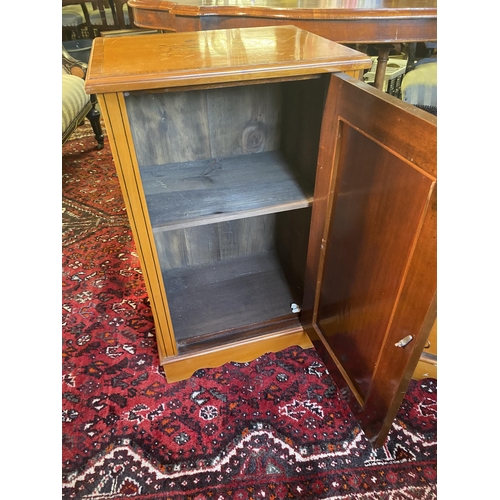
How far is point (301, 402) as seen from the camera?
108cm

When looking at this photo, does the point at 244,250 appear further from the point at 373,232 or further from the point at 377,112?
the point at 377,112

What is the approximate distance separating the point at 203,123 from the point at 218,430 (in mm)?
835

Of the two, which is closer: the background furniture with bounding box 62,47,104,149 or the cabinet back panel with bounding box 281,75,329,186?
the cabinet back panel with bounding box 281,75,329,186

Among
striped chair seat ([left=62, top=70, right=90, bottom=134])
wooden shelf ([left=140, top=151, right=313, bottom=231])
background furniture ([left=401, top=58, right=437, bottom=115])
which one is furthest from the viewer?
striped chair seat ([left=62, top=70, right=90, bottom=134])

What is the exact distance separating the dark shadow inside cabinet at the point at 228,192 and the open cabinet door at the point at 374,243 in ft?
0.38

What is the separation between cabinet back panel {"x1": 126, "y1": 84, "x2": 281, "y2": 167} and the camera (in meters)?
1.01

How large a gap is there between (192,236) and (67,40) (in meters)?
3.23

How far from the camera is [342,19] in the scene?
1.19 metres

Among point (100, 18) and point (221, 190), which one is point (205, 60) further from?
point (100, 18)

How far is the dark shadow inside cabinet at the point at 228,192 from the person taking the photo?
3.10 ft

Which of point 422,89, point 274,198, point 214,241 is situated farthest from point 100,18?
point 274,198

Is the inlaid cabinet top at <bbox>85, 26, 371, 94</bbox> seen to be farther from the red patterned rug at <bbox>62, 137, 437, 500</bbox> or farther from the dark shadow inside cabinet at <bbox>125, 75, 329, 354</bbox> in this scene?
the red patterned rug at <bbox>62, 137, 437, 500</bbox>

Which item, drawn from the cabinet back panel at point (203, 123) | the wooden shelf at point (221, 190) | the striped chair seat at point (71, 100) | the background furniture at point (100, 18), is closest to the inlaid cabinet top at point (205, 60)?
A: the cabinet back panel at point (203, 123)

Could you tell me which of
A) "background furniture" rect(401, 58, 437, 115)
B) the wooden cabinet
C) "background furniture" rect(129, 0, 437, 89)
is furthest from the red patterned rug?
"background furniture" rect(401, 58, 437, 115)
